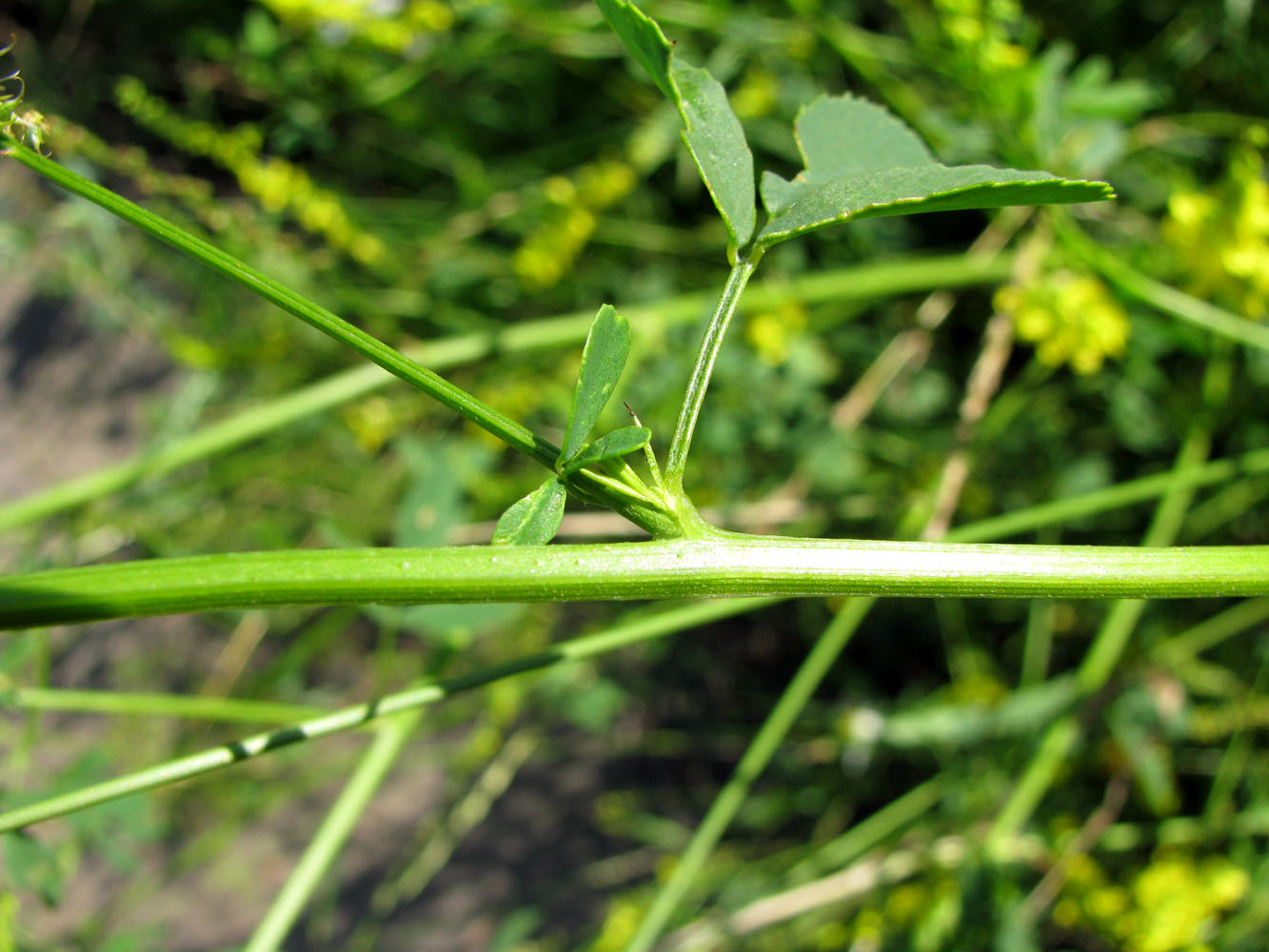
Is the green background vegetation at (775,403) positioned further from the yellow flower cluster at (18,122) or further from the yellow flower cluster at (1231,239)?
the yellow flower cluster at (18,122)

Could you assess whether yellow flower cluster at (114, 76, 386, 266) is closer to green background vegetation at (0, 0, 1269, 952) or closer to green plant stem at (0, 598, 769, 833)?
green background vegetation at (0, 0, 1269, 952)

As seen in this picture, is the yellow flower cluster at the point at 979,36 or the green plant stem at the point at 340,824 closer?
the green plant stem at the point at 340,824

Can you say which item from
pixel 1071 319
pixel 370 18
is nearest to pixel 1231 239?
pixel 1071 319

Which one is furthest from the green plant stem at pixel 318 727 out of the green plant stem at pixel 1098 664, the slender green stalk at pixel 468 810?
the slender green stalk at pixel 468 810

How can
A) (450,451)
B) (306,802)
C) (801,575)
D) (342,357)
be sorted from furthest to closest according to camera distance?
(306,802), (342,357), (450,451), (801,575)

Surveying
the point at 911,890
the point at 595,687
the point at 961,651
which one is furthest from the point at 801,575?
the point at 595,687

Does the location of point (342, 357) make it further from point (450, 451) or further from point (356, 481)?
point (450, 451)
